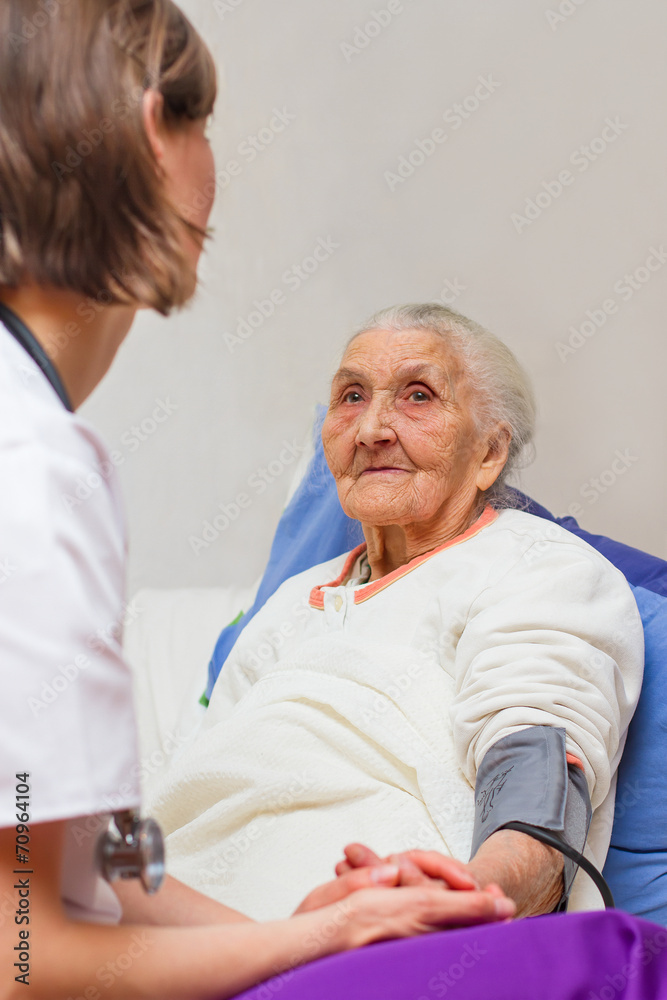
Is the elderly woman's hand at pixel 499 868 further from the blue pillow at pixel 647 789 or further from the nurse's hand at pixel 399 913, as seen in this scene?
the blue pillow at pixel 647 789

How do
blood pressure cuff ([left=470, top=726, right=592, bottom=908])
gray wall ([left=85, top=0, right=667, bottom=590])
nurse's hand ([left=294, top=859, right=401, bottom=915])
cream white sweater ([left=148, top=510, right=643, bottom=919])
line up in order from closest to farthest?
1. nurse's hand ([left=294, top=859, right=401, bottom=915])
2. blood pressure cuff ([left=470, top=726, right=592, bottom=908])
3. cream white sweater ([left=148, top=510, right=643, bottom=919])
4. gray wall ([left=85, top=0, right=667, bottom=590])

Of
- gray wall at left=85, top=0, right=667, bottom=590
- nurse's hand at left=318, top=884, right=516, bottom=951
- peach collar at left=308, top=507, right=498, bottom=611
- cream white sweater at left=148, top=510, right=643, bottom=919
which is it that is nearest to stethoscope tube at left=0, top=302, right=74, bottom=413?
nurse's hand at left=318, top=884, right=516, bottom=951

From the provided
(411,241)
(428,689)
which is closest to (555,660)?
(428,689)

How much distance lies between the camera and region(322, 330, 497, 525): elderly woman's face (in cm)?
154

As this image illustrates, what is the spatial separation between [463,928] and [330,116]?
207 cm

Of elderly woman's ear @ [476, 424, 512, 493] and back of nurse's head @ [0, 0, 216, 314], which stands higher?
back of nurse's head @ [0, 0, 216, 314]

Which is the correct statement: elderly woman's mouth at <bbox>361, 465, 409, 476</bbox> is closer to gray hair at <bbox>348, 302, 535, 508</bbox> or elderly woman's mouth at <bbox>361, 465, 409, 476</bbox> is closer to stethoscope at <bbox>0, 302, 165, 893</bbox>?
gray hair at <bbox>348, 302, 535, 508</bbox>

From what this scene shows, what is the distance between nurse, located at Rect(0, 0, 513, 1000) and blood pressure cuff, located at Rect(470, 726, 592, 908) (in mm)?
255

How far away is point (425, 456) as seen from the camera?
1.54 metres

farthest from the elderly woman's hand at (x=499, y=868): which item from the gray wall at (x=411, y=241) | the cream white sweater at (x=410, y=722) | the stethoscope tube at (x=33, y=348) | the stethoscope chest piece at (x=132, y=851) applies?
the gray wall at (x=411, y=241)

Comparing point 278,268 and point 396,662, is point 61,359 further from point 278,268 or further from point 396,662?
point 278,268

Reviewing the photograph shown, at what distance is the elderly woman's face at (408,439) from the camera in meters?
1.54

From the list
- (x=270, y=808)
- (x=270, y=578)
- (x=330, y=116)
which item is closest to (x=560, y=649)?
(x=270, y=808)

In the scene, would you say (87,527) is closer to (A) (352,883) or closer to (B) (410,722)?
(A) (352,883)
